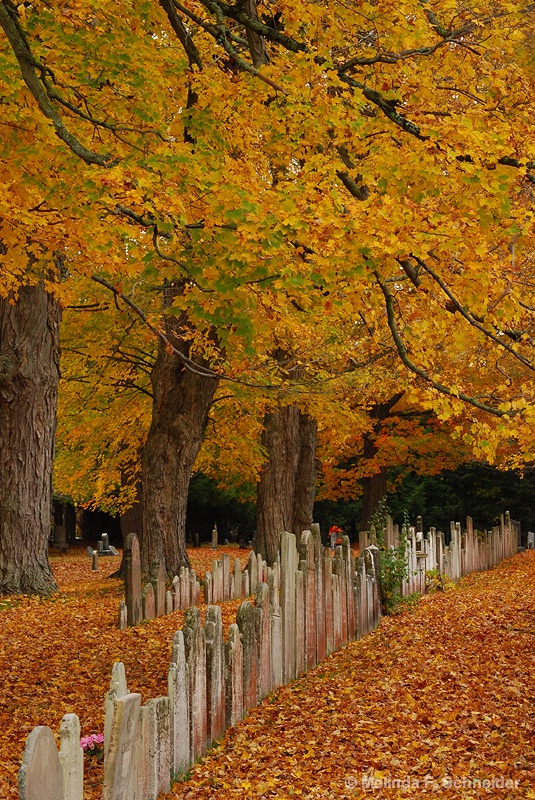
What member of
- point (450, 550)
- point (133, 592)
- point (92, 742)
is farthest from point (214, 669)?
point (450, 550)

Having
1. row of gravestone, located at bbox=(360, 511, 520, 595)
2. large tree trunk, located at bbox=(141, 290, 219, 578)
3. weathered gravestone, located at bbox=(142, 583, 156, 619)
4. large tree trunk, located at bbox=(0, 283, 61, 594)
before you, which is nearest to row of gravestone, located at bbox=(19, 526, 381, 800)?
weathered gravestone, located at bbox=(142, 583, 156, 619)

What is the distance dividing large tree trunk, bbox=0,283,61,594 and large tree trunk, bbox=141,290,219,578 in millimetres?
1569

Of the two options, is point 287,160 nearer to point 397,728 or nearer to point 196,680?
point 196,680

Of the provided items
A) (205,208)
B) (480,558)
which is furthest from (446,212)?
(480,558)

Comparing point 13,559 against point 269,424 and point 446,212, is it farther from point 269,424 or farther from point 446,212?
point 446,212

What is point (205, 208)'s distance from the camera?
22.2 ft

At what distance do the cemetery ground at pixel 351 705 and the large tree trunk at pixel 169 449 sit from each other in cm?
227

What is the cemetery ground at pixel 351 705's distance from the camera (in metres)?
5.37

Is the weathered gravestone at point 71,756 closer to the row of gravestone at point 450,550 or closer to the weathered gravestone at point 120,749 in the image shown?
the weathered gravestone at point 120,749

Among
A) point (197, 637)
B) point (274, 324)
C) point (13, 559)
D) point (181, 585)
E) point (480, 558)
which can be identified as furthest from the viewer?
point (480, 558)

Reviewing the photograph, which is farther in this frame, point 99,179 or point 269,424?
point 269,424

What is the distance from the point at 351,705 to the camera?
22.6ft

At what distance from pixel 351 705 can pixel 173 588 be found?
5091 millimetres

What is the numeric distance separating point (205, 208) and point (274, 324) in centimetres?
344
